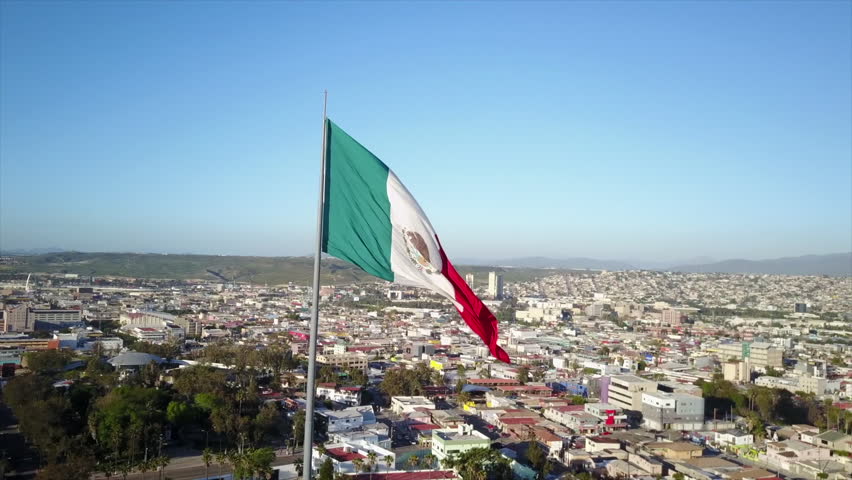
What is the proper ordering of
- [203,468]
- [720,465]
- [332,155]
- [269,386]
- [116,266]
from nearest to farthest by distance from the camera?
[332,155] < [203,468] < [720,465] < [269,386] < [116,266]

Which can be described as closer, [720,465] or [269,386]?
[720,465]

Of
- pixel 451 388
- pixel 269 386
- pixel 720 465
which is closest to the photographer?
pixel 720 465

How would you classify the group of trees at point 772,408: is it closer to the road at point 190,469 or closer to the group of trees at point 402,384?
the group of trees at point 402,384

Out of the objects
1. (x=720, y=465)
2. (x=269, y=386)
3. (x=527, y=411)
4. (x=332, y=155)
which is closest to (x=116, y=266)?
(x=269, y=386)

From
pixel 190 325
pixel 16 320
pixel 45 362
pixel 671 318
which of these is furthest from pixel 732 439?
pixel 671 318

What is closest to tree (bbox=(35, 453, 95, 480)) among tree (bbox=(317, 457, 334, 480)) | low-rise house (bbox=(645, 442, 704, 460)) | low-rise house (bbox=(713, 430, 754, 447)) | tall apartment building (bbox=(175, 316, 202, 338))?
tree (bbox=(317, 457, 334, 480))

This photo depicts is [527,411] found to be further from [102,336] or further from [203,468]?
[102,336]

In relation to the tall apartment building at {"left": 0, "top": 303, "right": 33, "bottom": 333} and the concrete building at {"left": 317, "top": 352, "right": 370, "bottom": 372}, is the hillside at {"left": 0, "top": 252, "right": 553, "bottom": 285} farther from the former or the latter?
the concrete building at {"left": 317, "top": 352, "right": 370, "bottom": 372}
